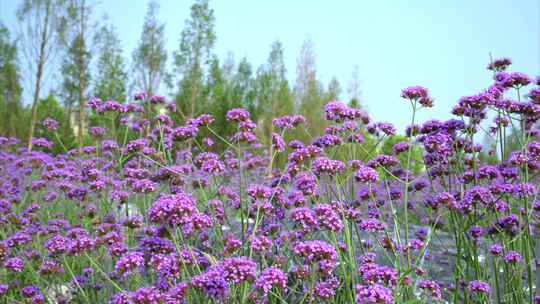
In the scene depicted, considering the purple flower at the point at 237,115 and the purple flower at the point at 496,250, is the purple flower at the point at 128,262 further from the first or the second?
the purple flower at the point at 496,250

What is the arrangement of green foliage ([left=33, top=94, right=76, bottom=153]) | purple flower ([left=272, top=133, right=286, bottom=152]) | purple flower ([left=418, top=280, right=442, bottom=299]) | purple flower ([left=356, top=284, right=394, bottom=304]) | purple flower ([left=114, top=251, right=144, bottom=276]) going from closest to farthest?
1. purple flower ([left=356, top=284, right=394, bottom=304])
2. purple flower ([left=114, top=251, right=144, bottom=276])
3. purple flower ([left=418, top=280, right=442, bottom=299])
4. purple flower ([left=272, top=133, right=286, bottom=152])
5. green foliage ([left=33, top=94, right=76, bottom=153])

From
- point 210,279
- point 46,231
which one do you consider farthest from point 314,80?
point 210,279

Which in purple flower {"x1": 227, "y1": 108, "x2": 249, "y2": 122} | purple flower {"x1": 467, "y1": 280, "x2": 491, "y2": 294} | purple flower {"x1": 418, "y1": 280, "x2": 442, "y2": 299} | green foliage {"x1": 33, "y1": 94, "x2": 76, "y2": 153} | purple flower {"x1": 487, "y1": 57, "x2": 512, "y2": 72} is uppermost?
green foliage {"x1": 33, "y1": 94, "x2": 76, "y2": 153}

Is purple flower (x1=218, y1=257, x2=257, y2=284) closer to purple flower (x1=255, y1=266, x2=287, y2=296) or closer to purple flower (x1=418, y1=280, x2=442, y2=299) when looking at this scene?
purple flower (x1=255, y1=266, x2=287, y2=296)

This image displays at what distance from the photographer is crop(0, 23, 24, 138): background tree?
32500mm

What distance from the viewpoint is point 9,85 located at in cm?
3303

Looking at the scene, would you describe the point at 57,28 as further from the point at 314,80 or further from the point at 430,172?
the point at 430,172

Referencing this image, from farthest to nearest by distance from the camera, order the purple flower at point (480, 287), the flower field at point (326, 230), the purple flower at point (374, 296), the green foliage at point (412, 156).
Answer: the green foliage at point (412, 156)
the purple flower at point (480, 287)
the flower field at point (326, 230)
the purple flower at point (374, 296)

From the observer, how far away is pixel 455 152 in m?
4.05

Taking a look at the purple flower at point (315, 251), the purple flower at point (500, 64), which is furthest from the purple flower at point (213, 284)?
the purple flower at point (500, 64)

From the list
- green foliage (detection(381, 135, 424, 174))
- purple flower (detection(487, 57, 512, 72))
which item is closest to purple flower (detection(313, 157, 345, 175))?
green foliage (detection(381, 135, 424, 174))

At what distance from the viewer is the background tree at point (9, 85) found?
32500 mm

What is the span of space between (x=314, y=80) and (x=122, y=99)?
1359 centimetres

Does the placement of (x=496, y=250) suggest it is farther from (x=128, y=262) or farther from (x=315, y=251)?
(x=128, y=262)
